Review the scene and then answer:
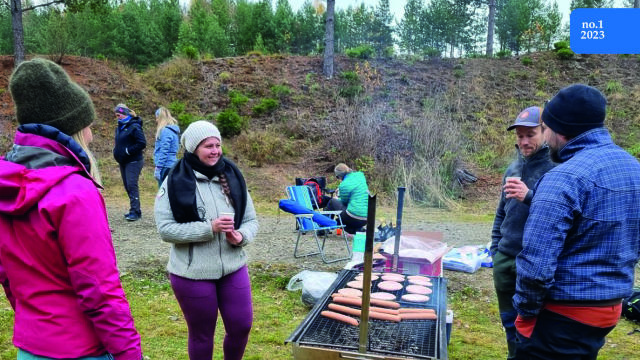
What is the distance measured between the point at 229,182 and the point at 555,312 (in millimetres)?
1867

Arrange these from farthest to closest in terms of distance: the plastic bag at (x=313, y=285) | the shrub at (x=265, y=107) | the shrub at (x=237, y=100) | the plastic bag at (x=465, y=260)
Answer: the shrub at (x=237, y=100) < the shrub at (x=265, y=107) < the plastic bag at (x=465, y=260) < the plastic bag at (x=313, y=285)

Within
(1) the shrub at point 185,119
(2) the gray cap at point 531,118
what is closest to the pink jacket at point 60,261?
(2) the gray cap at point 531,118

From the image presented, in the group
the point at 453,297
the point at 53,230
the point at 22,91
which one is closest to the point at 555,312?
the point at 53,230

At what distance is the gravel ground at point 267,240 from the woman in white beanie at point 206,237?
2.93 m

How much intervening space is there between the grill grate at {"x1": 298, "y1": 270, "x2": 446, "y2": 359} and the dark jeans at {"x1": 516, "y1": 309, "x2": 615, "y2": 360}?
1.66ft

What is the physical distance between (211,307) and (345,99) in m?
14.8

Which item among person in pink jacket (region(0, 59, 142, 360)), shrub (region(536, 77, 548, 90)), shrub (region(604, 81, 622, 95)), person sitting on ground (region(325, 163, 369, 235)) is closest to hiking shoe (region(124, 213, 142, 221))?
person sitting on ground (region(325, 163, 369, 235))

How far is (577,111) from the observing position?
2115 mm

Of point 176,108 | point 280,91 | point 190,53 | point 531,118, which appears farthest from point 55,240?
point 190,53

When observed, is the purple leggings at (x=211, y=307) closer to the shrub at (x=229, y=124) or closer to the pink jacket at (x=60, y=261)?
the pink jacket at (x=60, y=261)

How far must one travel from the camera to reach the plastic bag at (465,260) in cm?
569

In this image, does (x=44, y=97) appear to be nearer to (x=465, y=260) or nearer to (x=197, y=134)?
(x=197, y=134)

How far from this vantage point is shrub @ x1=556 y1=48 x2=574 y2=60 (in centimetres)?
2022

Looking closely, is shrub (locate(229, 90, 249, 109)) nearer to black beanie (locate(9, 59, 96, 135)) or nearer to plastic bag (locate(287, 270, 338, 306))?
plastic bag (locate(287, 270, 338, 306))
